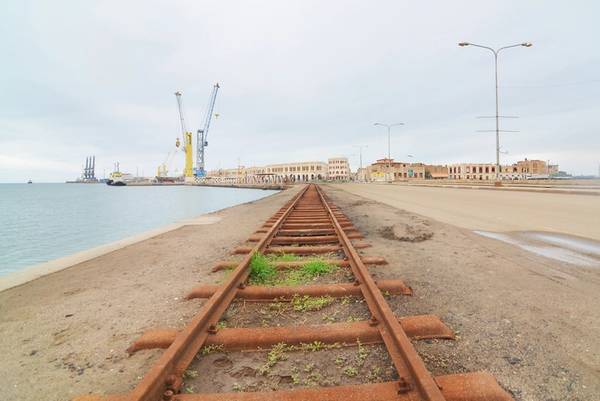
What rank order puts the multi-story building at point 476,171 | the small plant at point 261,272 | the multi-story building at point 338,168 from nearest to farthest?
1. the small plant at point 261,272
2. the multi-story building at point 476,171
3. the multi-story building at point 338,168

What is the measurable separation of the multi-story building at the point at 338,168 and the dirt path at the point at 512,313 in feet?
590

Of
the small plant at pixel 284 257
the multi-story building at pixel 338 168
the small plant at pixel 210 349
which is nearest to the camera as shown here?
the small plant at pixel 210 349

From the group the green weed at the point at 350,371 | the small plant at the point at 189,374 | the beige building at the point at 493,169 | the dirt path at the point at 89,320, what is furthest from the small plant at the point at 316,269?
the beige building at the point at 493,169

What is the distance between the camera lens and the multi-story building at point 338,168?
18588 centimetres

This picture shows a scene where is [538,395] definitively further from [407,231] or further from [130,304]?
[407,231]

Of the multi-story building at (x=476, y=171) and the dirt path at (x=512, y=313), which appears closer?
the dirt path at (x=512, y=313)

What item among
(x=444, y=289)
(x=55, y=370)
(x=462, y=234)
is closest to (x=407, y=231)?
(x=462, y=234)

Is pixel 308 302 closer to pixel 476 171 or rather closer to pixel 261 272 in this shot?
pixel 261 272

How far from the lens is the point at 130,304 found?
13.2 feet

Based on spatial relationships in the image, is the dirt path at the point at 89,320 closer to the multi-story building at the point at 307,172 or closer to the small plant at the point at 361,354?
the small plant at the point at 361,354

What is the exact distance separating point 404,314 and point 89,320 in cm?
331

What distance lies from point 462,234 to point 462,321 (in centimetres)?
617

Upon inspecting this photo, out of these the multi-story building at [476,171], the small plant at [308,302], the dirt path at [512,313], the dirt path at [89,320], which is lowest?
the dirt path at [89,320]

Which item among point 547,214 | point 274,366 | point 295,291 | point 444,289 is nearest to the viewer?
point 274,366
